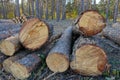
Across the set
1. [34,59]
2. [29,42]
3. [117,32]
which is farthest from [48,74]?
[117,32]

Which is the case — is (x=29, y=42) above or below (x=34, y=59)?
above

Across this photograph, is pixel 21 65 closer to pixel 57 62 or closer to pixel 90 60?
pixel 57 62

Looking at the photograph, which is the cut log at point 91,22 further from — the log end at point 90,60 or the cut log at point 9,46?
the cut log at point 9,46

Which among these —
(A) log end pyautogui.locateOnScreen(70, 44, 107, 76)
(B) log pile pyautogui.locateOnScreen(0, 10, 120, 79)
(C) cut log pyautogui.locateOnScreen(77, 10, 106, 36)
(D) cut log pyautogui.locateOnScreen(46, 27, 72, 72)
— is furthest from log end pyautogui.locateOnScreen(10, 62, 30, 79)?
(C) cut log pyautogui.locateOnScreen(77, 10, 106, 36)

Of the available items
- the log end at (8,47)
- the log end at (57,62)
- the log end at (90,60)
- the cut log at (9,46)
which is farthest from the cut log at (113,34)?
the log end at (8,47)

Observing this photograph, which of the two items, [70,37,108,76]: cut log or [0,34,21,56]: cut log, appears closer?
[70,37,108,76]: cut log

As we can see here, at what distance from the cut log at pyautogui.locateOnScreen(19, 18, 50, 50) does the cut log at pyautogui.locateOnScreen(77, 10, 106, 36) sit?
2.49 ft

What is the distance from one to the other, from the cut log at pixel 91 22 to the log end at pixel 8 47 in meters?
1.42

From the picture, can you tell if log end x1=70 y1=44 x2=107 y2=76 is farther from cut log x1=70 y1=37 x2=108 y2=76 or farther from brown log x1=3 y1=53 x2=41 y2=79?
brown log x1=3 y1=53 x2=41 y2=79

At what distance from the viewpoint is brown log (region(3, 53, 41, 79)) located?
409 cm

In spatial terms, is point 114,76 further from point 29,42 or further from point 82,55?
point 29,42

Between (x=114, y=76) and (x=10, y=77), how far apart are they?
6.18 ft

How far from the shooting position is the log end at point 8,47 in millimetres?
4340

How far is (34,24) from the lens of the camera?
443cm
